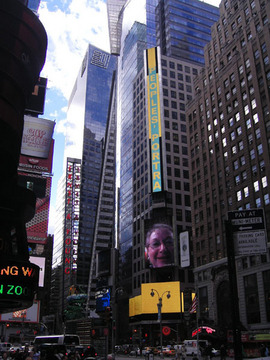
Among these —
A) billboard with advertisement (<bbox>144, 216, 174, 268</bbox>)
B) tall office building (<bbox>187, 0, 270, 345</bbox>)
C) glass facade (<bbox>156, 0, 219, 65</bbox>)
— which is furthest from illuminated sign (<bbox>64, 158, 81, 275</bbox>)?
tall office building (<bbox>187, 0, 270, 345</bbox>)

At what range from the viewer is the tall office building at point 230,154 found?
218ft

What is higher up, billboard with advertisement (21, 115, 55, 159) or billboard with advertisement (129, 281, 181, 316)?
billboard with advertisement (21, 115, 55, 159)

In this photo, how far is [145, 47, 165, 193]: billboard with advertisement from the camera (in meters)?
113

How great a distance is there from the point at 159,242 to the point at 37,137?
58893 mm

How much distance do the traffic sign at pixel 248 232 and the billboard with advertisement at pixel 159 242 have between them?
86.9m

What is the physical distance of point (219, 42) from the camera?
9138cm

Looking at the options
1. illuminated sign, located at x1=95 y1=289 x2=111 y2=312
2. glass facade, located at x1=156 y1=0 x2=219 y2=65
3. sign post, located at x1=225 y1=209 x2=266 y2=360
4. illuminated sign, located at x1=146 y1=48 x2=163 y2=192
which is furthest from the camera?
glass facade, located at x1=156 y1=0 x2=219 y2=65

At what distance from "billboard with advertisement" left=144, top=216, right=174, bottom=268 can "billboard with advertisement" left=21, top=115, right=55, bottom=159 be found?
56.0 m

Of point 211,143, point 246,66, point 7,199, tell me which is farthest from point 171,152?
point 7,199

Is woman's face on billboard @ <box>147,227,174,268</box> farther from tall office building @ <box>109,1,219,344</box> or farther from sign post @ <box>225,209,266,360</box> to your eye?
sign post @ <box>225,209,266,360</box>

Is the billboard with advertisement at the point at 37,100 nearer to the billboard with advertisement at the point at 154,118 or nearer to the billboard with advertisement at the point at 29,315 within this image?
the billboard with advertisement at the point at 29,315

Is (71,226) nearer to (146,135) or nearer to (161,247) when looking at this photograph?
(146,135)

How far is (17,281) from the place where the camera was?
70.0 ft

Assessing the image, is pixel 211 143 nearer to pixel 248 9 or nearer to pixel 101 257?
pixel 248 9
